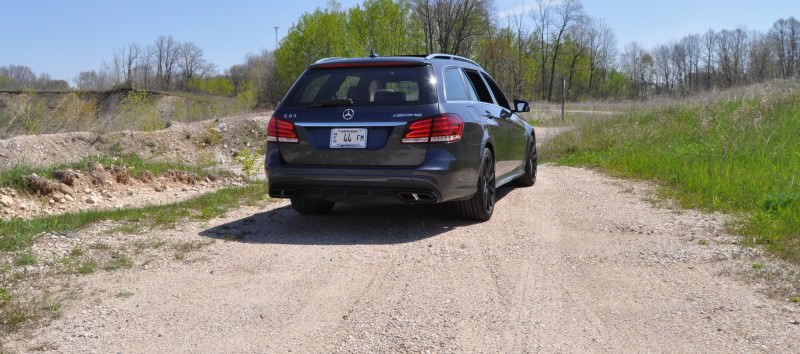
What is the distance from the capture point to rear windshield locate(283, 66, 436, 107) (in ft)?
19.8

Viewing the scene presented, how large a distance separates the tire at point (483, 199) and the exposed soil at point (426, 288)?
13 centimetres

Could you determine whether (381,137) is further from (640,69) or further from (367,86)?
(640,69)

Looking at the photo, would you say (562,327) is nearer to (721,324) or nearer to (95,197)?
(721,324)

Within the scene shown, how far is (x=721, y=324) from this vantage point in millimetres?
3662

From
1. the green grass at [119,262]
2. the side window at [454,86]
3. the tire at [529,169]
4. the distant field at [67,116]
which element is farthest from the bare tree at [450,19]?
the green grass at [119,262]

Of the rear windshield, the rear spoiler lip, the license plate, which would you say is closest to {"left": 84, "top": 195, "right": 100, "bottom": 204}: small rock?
the rear windshield

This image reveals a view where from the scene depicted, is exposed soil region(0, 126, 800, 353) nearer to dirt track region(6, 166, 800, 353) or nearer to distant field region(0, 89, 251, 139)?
dirt track region(6, 166, 800, 353)

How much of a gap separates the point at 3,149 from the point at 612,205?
11.4 m

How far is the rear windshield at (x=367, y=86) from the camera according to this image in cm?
605

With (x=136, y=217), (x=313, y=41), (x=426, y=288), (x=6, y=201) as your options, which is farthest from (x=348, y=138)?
(x=313, y=41)

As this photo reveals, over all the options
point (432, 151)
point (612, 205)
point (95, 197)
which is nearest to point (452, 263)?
point (432, 151)

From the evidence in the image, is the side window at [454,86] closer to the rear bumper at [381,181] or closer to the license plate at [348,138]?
the rear bumper at [381,181]

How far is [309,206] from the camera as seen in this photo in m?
7.00

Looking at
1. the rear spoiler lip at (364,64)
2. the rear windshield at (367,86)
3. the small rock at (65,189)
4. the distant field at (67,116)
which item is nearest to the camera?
the rear windshield at (367,86)
